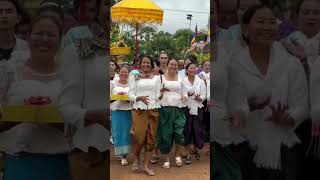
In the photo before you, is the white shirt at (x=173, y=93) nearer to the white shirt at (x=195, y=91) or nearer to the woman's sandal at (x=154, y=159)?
the white shirt at (x=195, y=91)


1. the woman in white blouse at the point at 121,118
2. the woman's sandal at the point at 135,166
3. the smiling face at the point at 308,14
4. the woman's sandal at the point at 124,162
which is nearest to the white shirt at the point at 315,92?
the smiling face at the point at 308,14

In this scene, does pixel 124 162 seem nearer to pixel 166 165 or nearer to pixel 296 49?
pixel 166 165

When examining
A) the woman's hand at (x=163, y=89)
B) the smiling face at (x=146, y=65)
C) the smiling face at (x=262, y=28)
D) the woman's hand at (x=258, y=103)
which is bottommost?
the woman's hand at (x=163, y=89)

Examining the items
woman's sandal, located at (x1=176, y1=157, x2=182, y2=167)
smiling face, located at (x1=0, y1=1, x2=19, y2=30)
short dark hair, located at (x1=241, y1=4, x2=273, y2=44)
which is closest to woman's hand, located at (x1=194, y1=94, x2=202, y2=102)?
woman's sandal, located at (x1=176, y1=157, x2=182, y2=167)

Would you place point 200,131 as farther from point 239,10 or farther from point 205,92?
point 239,10

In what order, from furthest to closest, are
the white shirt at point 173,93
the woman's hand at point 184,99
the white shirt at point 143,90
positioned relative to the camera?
1. the woman's hand at point 184,99
2. the white shirt at point 173,93
3. the white shirt at point 143,90

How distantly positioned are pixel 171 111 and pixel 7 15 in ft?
13.3

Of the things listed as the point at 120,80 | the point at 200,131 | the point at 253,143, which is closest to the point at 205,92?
the point at 200,131

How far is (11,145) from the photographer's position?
304 cm

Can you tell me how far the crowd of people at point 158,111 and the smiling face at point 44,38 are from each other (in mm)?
3320

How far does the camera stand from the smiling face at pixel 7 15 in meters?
2.93

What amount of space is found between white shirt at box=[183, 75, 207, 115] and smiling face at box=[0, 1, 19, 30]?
4316mm

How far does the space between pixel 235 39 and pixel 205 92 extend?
426cm

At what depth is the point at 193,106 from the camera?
723 centimetres
